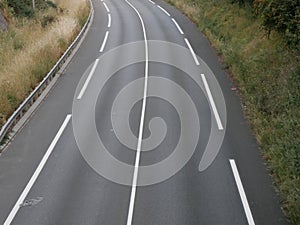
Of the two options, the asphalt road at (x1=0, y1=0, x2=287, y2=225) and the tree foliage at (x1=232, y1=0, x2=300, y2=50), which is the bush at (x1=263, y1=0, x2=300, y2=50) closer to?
the tree foliage at (x1=232, y1=0, x2=300, y2=50)

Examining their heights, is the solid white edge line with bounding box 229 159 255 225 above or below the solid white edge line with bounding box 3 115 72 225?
above

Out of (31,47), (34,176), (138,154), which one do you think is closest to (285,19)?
(138,154)

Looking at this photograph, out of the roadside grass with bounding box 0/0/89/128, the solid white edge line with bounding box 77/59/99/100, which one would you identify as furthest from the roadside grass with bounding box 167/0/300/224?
the roadside grass with bounding box 0/0/89/128

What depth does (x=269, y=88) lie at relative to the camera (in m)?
17.7

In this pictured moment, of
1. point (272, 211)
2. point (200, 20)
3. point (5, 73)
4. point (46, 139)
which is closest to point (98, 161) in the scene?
point (46, 139)

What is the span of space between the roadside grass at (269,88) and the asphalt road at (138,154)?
46 cm

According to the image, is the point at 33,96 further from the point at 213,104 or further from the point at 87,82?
the point at 213,104

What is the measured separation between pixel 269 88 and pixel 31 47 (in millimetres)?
13479

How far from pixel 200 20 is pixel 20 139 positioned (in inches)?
791

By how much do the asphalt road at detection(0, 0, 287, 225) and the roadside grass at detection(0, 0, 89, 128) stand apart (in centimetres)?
102

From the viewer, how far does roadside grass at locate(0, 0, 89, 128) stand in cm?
1906

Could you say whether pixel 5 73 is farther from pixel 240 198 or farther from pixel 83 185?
pixel 240 198

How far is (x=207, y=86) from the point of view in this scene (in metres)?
20.6

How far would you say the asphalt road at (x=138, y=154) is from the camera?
11.9 meters
